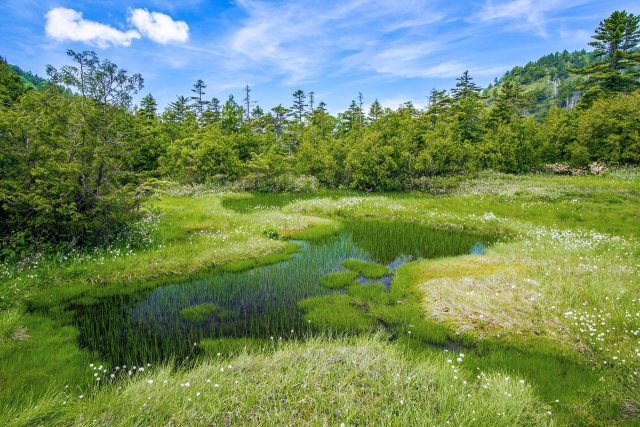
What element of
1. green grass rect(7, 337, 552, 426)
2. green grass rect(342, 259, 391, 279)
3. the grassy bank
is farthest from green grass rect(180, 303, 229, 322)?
green grass rect(342, 259, 391, 279)

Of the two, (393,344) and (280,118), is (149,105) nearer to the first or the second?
(280,118)

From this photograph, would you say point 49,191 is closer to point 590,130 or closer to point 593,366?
point 593,366

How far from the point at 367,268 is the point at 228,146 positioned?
3127 cm

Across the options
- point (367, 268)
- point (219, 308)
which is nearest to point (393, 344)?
point (219, 308)

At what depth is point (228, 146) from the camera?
40062 millimetres

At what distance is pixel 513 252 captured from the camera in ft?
50.0

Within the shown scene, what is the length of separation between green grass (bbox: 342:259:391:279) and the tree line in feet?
34.1

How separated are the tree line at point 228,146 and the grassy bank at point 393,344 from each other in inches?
95.9

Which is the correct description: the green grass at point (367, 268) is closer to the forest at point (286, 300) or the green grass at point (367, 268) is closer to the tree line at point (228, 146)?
the forest at point (286, 300)

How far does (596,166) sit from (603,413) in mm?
50537

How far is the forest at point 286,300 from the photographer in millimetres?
5598

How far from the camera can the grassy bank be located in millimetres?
5352

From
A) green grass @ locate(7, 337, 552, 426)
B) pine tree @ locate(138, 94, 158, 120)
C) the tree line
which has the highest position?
pine tree @ locate(138, 94, 158, 120)

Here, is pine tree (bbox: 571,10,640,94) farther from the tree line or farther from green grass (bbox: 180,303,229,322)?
green grass (bbox: 180,303,229,322)
